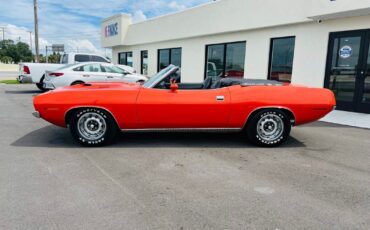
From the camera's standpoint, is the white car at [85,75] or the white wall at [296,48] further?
the white car at [85,75]

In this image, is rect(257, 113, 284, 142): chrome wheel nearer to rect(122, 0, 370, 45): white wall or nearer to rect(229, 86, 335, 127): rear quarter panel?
rect(229, 86, 335, 127): rear quarter panel

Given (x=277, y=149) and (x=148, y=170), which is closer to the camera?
(x=148, y=170)

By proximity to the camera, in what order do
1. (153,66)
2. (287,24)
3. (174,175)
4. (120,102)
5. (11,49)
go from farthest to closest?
(11,49)
(153,66)
(287,24)
(120,102)
(174,175)

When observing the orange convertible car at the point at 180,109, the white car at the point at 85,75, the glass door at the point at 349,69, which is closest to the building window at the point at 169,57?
the white car at the point at 85,75

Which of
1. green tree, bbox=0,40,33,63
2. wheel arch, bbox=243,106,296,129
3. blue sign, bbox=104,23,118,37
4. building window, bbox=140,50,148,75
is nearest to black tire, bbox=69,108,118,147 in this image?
wheel arch, bbox=243,106,296,129

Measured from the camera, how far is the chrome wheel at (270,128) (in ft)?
15.8

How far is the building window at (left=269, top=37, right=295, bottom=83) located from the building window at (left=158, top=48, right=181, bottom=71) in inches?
243

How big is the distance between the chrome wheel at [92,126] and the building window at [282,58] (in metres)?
7.51

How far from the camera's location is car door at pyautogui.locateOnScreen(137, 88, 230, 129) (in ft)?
15.1

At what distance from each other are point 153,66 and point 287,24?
9666 millimetres

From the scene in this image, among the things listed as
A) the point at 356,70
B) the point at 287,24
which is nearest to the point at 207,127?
the point at 356,70

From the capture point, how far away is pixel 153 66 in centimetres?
1803

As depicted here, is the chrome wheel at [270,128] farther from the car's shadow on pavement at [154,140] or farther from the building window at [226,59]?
the building window at [226,59]

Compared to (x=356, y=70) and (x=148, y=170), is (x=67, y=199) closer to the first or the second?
(x=148, y=170)
